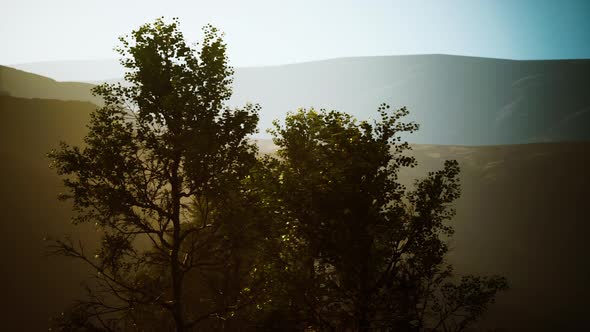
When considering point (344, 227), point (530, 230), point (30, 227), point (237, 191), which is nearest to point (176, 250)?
point (237, 191)

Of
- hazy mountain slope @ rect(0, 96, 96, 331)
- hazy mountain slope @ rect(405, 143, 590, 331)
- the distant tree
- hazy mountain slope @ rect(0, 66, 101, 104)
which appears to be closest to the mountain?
hazy mountain slope @ rect(0, 96, 96, 331)

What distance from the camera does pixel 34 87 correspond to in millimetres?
154875

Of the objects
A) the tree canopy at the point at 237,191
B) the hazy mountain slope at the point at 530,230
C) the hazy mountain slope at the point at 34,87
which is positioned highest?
the hazy mountain slope at the point at 34,87

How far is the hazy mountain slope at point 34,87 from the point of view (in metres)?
148

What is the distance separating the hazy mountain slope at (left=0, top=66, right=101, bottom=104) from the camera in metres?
148

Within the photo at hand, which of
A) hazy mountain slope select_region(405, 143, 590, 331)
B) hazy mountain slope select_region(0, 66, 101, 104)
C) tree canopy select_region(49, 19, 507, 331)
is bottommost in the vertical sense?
hazy mountain slope select_region(405, 143, 590, 331)

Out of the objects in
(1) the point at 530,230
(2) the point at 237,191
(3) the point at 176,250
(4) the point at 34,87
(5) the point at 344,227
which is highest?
(4) the point at 34,87

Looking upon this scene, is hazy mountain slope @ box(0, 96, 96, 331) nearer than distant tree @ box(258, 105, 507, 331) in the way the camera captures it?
No

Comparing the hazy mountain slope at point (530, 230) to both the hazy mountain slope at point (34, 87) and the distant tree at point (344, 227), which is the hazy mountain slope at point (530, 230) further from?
the hazy mountain slope at point (34, 87)

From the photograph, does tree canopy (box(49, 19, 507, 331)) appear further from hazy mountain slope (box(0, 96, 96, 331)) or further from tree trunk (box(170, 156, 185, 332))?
hazy mountain slope (box(0, 96, 96, 331))

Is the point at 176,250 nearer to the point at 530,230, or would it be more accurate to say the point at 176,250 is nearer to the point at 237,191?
the point at 237,191

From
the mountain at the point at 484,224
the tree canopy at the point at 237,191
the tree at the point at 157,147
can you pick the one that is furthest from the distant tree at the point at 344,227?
the mountain at the point at 484,224

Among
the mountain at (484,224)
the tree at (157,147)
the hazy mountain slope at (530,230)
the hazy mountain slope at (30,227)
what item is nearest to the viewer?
the tree at (157,147)

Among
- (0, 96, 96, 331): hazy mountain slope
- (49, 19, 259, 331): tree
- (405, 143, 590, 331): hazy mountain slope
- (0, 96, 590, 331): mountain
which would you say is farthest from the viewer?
(405, 143, 590, 331): hazy mountain slope
